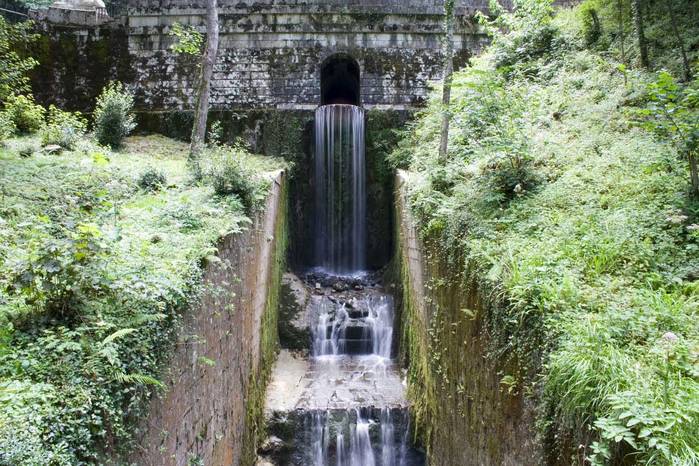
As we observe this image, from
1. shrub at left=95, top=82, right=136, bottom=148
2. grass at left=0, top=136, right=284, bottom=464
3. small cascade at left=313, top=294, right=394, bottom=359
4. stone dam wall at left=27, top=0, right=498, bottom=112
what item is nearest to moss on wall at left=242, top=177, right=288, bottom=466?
small cascade at left=313, top=294, right=394, bottom=359

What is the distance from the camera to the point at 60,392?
293 cm

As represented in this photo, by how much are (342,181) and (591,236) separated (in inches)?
352

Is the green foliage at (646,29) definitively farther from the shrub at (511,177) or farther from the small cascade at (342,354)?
the small cascade at (342,354)

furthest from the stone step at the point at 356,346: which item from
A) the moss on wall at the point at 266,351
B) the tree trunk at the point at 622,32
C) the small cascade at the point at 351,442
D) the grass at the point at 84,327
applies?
the tree trunk at the point at 622,32

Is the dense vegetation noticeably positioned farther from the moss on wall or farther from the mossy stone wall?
the mossy stone wall

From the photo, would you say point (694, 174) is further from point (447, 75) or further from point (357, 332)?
point (357, 332)

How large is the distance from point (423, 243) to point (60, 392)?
5730 mm

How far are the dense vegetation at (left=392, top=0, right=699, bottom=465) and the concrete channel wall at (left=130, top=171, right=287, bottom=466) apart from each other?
2.83m

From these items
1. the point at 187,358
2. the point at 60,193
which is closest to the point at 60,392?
the point at 187,358


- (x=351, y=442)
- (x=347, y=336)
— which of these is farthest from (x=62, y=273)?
(x=347, y=336)

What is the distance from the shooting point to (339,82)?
1689 cm

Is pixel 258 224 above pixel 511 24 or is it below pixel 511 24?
below

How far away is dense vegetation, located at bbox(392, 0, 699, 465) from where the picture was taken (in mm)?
2877

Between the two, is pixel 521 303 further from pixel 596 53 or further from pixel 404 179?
pixel 596 53
